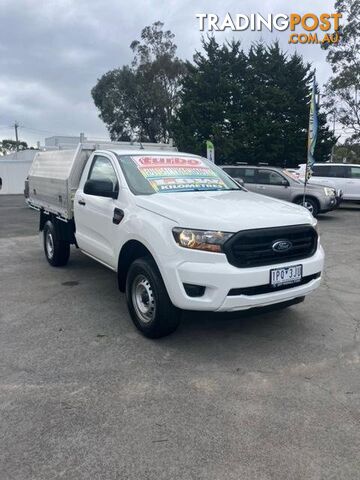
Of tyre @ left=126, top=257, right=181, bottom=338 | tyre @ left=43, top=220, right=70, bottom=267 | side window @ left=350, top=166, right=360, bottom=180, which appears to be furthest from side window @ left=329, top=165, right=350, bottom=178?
tyre @ left=126, top=257, right=181, bottom=338

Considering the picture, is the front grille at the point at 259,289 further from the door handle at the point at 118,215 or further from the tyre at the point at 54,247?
the tyre at the point at 54,247

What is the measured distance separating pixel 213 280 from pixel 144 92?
121ft

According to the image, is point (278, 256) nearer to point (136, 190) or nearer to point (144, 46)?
point (136, 190)

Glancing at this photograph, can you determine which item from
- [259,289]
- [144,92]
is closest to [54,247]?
[259,289]

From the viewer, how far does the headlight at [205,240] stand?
3.40 meters

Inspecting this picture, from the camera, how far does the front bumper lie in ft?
11.0

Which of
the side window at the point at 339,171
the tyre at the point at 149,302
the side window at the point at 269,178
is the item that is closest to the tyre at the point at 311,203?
the side window at the point at 269,178

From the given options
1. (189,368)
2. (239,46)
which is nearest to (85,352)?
(189,368)

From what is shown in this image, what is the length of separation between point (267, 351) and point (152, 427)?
4.88ft

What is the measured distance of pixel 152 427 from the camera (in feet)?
8.73

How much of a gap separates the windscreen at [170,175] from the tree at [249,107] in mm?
23230

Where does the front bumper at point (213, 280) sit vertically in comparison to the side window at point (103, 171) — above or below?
below

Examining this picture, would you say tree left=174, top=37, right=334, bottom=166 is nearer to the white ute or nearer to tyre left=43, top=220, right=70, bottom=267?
tyre left=43, top=220, right=70, bottom=267

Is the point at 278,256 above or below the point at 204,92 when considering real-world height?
below
